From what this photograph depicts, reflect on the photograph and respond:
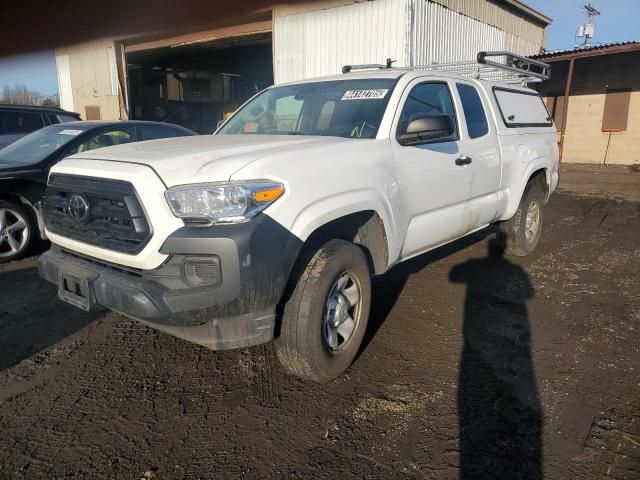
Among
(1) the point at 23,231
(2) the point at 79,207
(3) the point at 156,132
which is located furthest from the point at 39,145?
(2) the point at 79,207

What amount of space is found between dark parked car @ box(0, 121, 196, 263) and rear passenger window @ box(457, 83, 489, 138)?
4118mm

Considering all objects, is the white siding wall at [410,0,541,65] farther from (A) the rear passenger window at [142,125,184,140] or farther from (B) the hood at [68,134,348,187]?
(B) the hood at [68,134,348,187]

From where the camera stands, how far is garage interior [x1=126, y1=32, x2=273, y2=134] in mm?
20391

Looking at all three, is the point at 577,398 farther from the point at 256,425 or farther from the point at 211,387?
the point at 211,387

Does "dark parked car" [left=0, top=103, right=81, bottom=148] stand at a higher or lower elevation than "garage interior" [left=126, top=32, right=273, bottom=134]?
lower

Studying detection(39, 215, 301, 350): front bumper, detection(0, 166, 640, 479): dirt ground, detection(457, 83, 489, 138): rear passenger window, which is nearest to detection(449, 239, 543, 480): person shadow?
detection(0, 166, 640, 479): dirt ground

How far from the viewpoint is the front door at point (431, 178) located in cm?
342

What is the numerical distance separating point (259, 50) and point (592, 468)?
19740mm

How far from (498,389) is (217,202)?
2004 mm

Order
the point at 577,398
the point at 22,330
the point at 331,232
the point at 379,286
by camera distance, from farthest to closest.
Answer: the point at 379,286 < the point at 22,330 < the point at 331,232 < the point at 577,398

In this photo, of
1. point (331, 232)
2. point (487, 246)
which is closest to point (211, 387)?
point (331, 232)

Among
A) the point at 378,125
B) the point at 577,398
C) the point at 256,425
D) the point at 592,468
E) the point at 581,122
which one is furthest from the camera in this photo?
the point at 581,122

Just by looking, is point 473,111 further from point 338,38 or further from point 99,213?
point 338,38

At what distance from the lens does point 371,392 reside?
2.88m
